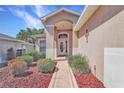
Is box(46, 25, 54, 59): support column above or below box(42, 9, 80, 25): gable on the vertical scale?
below

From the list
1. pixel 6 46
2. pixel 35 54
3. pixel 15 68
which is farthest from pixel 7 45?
pixel 15 68

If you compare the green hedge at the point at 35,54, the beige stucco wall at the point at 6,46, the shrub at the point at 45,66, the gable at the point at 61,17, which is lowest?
the shrub at the point at 45,66

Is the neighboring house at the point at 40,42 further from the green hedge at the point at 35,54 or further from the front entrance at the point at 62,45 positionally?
the front entrance at the point at 62,45

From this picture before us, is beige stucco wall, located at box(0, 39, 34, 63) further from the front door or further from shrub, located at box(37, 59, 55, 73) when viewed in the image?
the front door

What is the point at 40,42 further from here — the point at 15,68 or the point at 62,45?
the point at 15,68

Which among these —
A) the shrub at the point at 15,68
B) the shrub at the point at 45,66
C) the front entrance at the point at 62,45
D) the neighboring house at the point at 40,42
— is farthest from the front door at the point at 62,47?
the shrub at the point at 15,68

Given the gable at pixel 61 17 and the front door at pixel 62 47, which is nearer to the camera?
the gable at pixel 61 17

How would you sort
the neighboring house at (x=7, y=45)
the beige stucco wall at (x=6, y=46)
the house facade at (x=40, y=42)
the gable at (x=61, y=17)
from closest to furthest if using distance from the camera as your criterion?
the beige stucco wall at (x=6, y=46) < the neighboring house at (x=7, y=45) < the gable at (x=61, y=17) < the house facade at (x=40, y=42)

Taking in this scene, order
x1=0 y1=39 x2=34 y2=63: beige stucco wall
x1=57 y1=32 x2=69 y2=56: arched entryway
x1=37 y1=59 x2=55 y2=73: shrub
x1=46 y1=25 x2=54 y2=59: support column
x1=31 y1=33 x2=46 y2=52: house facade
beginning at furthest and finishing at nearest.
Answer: x1=57 y1=32 x2=69 y2=56: arched entryway, x1=31 y1=33 x2=46 y2=52: house facade, x1=46 y1=25 x2=54 y2=59: support column, x1=0 y1=39 x2=34 y2=63: beige stucco wall, x1=37 y1=59 x2=55 y2=73: shrub

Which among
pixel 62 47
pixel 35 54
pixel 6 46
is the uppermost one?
pixel 6 46

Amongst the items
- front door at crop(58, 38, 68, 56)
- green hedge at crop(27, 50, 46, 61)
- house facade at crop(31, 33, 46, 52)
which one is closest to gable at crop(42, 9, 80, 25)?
green hedge at crop(27, 50, 46, 61)

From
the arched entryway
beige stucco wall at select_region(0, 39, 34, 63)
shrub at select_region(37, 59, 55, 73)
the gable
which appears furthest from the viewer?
the arched entryway

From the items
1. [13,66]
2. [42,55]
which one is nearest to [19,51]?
[42,55]

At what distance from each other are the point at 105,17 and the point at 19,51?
30.8 ft
